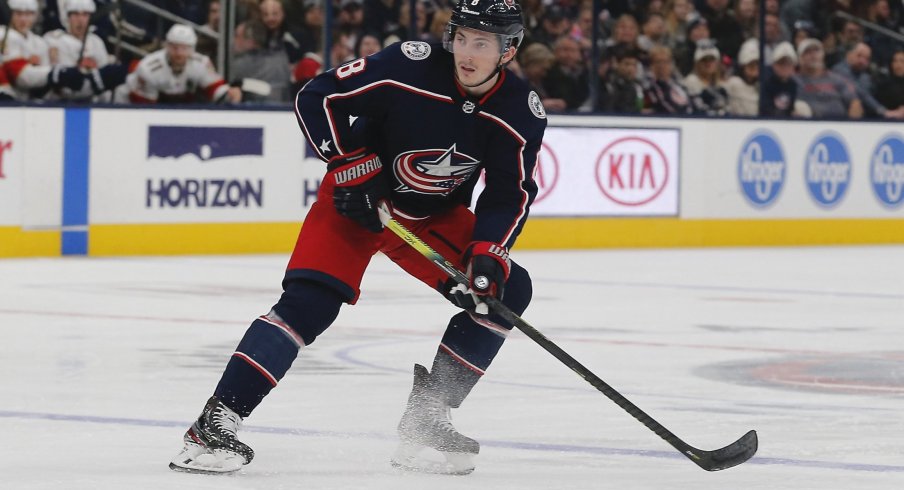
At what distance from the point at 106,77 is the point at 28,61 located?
50 cm

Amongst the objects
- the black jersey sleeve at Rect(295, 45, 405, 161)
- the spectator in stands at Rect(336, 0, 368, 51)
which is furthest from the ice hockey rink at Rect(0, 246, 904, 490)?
the spectator in stands at Rect(336, 0, 368, 51)

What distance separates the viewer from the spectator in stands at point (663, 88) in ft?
41.5

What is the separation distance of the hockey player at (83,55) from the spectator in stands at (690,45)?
14.1 feet

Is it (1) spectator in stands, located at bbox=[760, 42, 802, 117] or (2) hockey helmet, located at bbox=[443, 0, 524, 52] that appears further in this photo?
(1) spectator in stands, located at bbox=[760, 42, 802, 117]

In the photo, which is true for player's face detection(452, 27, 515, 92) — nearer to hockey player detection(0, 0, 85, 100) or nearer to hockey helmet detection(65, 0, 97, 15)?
hockey player detection(0, 0, 85, 100)

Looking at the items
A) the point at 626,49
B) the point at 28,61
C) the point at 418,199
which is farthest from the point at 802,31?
the point at 418,199

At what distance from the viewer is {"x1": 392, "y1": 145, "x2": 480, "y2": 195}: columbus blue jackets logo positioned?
386 cm

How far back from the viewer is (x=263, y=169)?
11.1m

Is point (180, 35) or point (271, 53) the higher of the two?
point (180, 35)

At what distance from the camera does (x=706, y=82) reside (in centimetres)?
1294

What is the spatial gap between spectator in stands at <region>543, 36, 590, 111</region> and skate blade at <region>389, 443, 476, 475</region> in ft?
27.8

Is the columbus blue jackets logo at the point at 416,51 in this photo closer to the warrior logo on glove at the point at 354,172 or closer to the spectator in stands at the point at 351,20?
the warrior logo on glove at the point at 354,172

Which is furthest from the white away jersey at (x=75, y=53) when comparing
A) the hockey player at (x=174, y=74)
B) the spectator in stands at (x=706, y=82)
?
the spectator in stands at (x=706, y=82)

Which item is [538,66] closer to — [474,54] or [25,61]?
[25,61]
